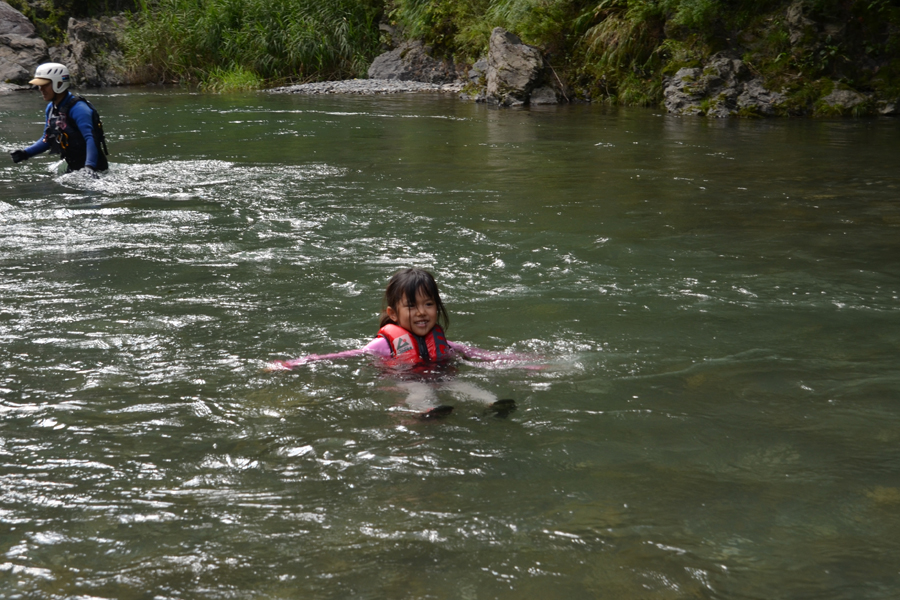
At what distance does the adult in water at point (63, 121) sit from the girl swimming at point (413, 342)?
655 cm

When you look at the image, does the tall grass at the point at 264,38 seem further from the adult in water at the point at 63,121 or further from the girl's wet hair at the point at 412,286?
the girl's wet hair at the point at 412,286

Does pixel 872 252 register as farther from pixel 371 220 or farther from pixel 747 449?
pixel 371 220

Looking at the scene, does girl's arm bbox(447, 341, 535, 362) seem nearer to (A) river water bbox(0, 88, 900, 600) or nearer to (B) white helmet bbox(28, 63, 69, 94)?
(A) river water bbox(0, 88, 900, 600)

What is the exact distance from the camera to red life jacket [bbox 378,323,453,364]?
15.9 ft

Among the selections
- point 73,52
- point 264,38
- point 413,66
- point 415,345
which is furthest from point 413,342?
point 73,52

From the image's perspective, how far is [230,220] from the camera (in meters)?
8.73

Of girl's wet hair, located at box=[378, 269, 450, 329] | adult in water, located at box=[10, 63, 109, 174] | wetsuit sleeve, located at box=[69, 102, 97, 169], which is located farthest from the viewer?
wetsuit sleeve, located at box=[69, 102, 97, 169]

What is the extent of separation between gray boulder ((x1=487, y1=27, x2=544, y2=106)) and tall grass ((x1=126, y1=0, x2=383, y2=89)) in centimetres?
965

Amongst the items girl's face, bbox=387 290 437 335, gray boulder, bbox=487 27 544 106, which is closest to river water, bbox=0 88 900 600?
girl's face, bbox=387 290 437 335

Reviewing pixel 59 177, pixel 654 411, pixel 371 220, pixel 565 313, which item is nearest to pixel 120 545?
pixel 654 411

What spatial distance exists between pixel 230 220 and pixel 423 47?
21863 mm

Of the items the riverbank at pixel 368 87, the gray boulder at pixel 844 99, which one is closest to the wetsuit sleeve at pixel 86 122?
the gray boulder at pixel 844 99

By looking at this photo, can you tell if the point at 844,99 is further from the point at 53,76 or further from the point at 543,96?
the point at 53,76

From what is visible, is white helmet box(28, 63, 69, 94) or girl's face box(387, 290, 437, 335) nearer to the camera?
girl's face box(387, 290, 437, 335)
